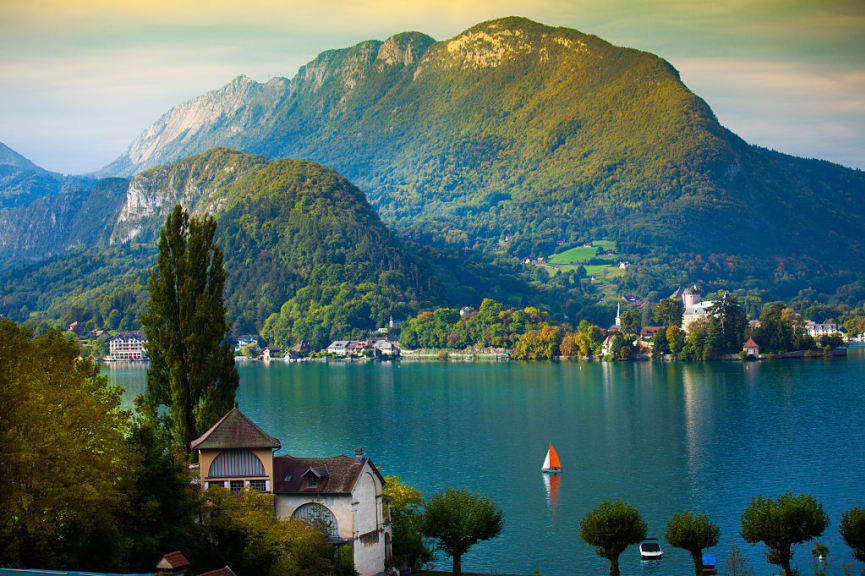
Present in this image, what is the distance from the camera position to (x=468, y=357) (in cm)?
19688

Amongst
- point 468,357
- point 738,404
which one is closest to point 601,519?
point 738,404

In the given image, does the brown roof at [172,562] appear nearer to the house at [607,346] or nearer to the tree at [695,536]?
the tree at [695,536]

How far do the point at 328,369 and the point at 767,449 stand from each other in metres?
110

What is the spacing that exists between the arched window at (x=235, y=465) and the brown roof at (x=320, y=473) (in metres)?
0.74

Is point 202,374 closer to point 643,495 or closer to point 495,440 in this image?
point 643,495

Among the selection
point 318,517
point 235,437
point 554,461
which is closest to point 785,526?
point 318,517

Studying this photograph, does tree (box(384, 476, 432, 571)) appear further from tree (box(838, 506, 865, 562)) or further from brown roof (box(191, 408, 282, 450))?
tree (box(838, 506, 865, 562))

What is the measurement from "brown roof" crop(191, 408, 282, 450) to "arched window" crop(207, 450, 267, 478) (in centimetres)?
38

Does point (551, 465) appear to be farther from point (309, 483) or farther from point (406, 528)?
point (309, 483)

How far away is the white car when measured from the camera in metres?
43.3

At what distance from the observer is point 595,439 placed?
7675 cm

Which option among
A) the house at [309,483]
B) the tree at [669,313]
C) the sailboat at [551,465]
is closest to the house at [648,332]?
the tree at [669,313]

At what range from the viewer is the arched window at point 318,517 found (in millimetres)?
35219

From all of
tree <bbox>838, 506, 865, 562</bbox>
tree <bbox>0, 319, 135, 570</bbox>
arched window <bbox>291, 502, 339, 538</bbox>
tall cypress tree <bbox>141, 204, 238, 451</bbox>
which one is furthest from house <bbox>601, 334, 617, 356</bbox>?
tree <bbox>0, 319, 135, 570</bbox>
